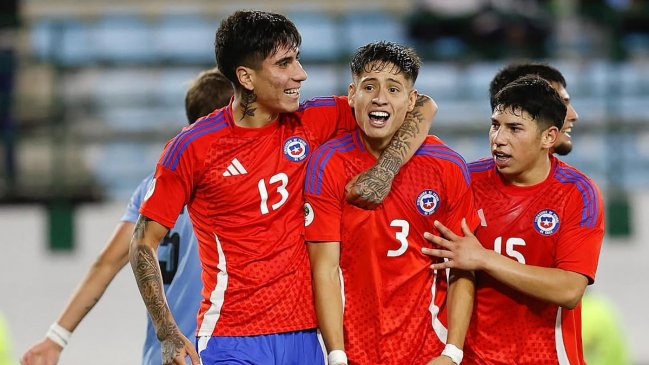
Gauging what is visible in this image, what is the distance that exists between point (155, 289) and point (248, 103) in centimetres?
76

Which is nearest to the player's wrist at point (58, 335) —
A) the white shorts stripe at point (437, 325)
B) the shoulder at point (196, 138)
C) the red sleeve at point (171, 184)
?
the red sleeve at point (171, 184)

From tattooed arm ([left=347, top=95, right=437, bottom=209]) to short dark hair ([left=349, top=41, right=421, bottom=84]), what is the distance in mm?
173

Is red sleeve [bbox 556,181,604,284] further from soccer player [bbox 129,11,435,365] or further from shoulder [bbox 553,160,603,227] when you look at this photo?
soccer player [bbox 129,11,435,365]

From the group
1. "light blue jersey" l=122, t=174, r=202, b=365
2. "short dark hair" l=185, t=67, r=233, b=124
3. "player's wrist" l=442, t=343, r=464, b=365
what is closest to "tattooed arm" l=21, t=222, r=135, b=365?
"light blue jersey" l=122, t=174, r=202, b=365

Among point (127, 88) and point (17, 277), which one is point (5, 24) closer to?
point (127, 88)

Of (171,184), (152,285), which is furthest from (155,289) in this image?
(171,184)

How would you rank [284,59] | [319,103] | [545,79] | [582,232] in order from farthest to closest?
[545,79] < [319,103] < [284,59] < [582,232]

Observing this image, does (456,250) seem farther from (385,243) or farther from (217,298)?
(217,298)

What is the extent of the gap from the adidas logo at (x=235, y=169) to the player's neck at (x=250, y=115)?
163 mm

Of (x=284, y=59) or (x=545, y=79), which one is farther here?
(x=545, y=79)

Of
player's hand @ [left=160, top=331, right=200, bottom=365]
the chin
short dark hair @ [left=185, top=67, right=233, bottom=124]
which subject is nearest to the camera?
player's hand @ [left=160, top=331, right=200, bottom=365]

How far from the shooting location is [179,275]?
4.72m

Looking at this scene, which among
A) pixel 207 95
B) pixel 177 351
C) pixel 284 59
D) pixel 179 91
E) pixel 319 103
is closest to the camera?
pixel 177 351

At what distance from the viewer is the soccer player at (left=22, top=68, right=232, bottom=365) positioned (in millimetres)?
4691
